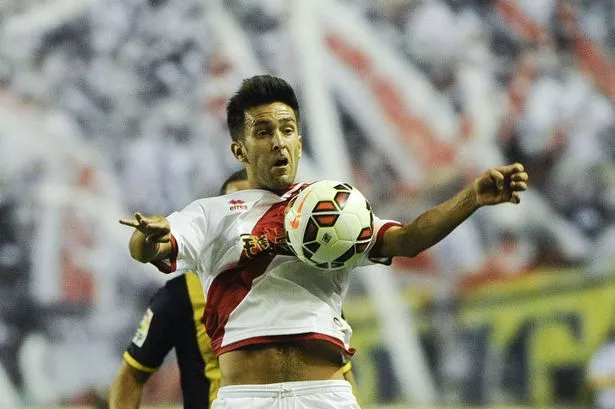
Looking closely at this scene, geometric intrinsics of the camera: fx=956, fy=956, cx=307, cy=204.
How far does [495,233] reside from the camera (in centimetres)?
737

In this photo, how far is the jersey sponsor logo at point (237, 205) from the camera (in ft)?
10.2

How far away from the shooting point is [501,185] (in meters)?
2.75

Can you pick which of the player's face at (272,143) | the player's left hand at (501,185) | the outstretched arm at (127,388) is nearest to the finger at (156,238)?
the player's face at (272,143)

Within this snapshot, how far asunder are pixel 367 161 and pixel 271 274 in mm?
4609

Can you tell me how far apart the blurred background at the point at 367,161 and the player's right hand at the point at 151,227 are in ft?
14.7

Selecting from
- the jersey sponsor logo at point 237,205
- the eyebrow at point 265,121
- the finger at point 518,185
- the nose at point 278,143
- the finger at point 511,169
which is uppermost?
the eyebrow at point 265,121

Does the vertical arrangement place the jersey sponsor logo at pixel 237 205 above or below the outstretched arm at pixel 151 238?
above

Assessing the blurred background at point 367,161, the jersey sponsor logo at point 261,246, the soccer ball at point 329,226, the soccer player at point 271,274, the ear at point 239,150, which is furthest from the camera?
the blurred background at point 367,161

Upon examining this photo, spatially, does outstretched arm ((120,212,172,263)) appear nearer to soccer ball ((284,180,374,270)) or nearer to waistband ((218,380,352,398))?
soccer ball ((284,180,374,270))

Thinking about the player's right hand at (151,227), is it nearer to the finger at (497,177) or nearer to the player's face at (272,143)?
the player's face at (272,143)

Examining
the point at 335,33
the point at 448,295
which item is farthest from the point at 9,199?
the point at 448,295

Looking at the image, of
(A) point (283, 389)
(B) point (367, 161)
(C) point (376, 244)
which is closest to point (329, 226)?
(C) point (376, 244)

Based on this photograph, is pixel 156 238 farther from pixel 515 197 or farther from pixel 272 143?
pixel 515 197

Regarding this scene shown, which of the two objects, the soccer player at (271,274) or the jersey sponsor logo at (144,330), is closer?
the soccer player at (271,274)
